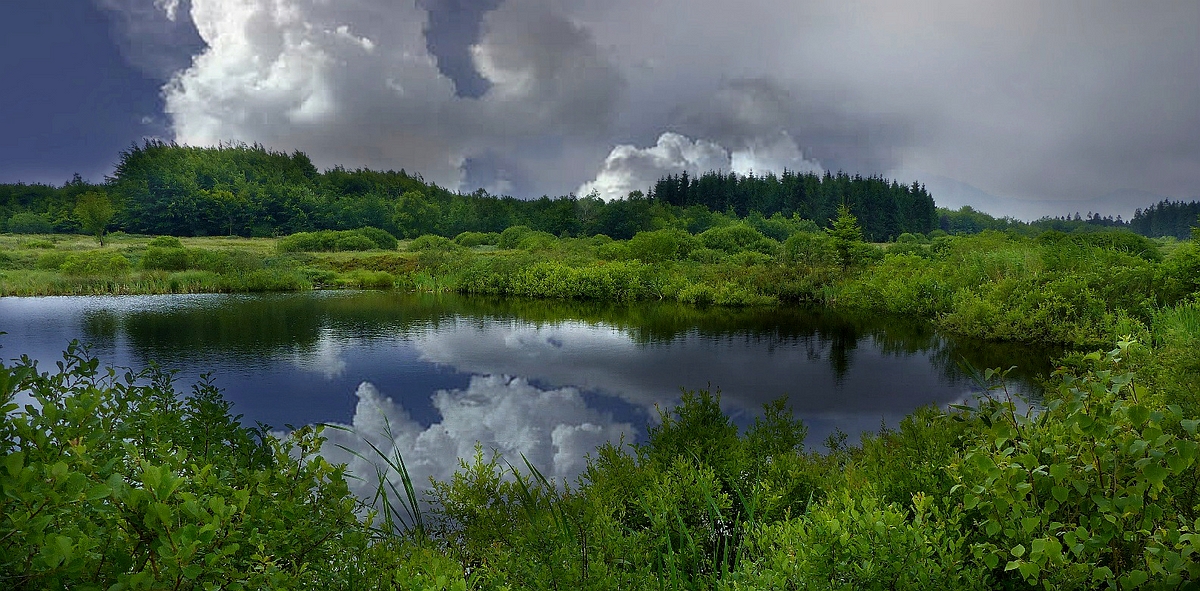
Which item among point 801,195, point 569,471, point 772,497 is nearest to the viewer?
point 772,497

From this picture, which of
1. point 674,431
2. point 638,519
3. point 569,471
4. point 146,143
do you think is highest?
point 146,143

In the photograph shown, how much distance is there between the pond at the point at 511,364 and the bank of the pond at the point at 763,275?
1.89 meters

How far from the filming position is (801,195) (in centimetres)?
8062

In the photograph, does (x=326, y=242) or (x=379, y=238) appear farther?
(x=379, y=238)

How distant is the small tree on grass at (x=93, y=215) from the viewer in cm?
2508

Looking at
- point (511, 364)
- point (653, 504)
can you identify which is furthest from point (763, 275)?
point (653, 504)

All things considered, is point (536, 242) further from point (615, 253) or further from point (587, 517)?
point (587, 517)

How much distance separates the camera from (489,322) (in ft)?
53.6

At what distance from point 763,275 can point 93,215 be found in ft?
104

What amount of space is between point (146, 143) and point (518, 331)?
4432cm

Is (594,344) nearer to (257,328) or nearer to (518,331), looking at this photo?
(518,331)

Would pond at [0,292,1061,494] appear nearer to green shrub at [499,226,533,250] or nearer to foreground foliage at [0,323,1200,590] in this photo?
foreground foliage at [0,323,1200,590]

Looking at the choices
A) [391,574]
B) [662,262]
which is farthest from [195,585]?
[662,262]

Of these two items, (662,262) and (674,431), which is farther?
(662,262)
